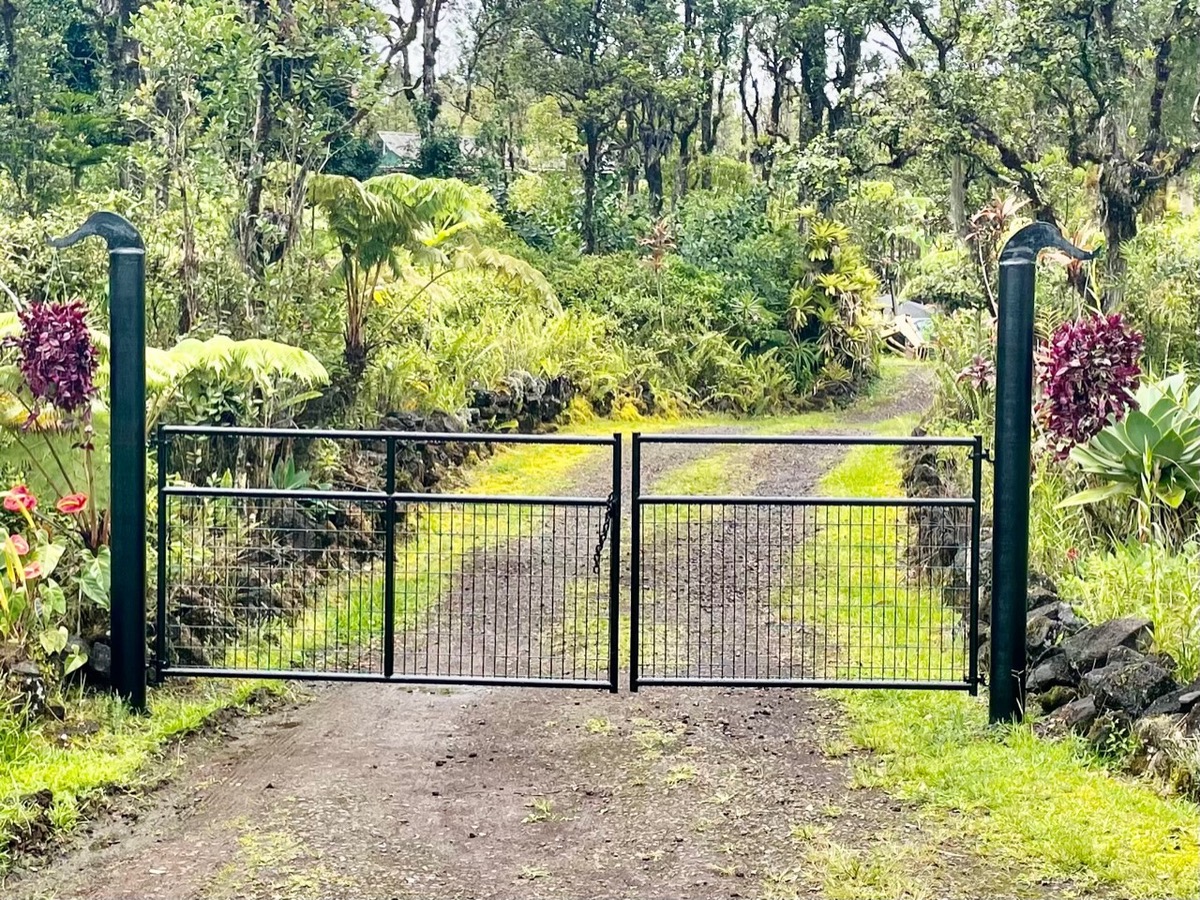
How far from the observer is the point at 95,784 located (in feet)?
16.2

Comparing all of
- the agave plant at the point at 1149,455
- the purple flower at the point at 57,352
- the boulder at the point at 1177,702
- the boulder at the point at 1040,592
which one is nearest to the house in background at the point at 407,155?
the purple flower at the point at 57,352

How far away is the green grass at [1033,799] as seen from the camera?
4305mm

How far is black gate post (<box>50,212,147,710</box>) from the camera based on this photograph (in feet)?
18.8

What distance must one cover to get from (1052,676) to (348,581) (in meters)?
3.36

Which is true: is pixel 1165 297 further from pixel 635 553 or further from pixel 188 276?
pixel 188 276

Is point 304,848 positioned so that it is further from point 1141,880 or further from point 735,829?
point 1141,880

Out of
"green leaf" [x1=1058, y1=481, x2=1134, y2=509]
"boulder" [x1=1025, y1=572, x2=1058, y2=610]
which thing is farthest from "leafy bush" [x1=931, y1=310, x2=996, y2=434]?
"boulder" [x1=1025, y1=572, x2=1058, y2=610]

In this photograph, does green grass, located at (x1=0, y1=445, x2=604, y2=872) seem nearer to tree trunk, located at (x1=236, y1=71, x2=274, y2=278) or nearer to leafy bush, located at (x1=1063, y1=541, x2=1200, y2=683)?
leafy bush, located at (x1=1063, y1=541, x2=1200, y2=683)

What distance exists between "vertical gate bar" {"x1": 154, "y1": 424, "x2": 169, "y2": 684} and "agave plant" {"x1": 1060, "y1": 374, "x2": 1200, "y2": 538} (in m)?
4.53

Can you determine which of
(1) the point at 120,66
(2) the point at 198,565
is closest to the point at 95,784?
(2) the point at 198,565

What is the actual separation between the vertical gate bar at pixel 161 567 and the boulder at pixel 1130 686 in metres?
3.98

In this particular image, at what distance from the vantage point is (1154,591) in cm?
609

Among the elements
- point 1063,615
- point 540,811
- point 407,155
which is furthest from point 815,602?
point 407,155

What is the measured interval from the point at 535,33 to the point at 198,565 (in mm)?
24558
